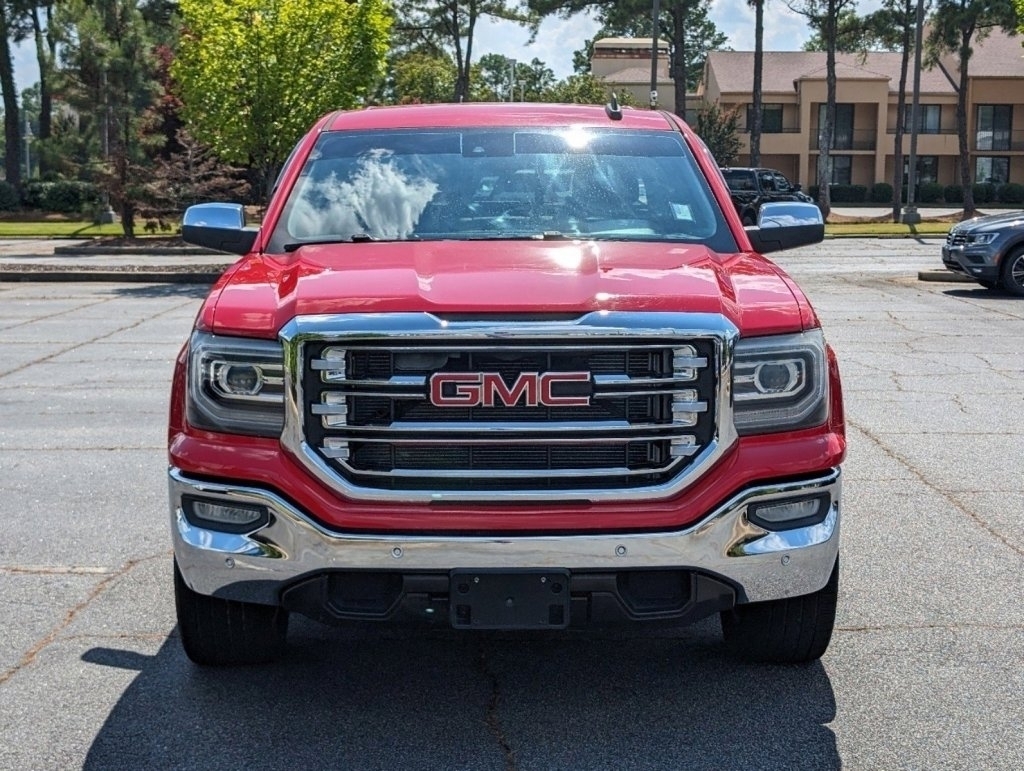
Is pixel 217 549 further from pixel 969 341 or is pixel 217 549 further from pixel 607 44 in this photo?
pixel 607 44

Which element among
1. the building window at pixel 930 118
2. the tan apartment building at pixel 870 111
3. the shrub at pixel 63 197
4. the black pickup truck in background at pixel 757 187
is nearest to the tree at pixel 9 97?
the shrub at pixel 63 197

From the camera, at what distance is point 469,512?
3.87 m

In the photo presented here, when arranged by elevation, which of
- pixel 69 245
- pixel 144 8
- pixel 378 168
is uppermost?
pixel 144 8

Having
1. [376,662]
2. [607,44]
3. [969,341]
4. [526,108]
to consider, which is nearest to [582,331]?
[376,662]

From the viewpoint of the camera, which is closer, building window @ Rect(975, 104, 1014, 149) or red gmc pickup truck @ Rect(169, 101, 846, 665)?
red gmc pickup truck @ Rect(169, 101, 846, 665)

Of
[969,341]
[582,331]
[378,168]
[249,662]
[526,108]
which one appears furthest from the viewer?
[969,341]

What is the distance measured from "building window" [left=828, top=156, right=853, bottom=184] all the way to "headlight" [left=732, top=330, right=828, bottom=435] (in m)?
70.7

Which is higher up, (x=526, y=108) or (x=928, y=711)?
(x=526, y=108)

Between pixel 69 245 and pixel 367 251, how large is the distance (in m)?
27.8

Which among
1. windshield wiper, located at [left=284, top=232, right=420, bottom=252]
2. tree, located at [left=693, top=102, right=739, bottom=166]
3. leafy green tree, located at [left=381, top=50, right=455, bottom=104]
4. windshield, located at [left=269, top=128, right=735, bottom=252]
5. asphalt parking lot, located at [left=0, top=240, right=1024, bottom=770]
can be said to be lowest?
asphalt parking lot, located at [left=0, top=240, right=1024, bottom=770]

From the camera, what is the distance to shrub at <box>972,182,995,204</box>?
66.2m

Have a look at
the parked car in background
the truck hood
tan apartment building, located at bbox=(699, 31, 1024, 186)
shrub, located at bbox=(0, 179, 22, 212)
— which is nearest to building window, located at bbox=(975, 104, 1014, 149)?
tan apartment building, located at bbox=(699, 31, 1024, 186)

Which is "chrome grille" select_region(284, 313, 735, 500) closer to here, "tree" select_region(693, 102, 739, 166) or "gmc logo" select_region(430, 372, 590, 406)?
"gmc logo" select_region(430, 372, 590, 406)

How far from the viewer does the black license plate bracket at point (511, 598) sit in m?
3.83
